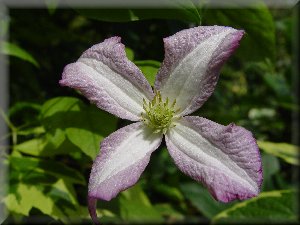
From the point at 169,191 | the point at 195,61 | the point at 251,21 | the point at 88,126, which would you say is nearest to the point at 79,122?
the point at 88,126

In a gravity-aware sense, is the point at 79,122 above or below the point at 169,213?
above

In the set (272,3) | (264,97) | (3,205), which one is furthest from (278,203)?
(264,97)

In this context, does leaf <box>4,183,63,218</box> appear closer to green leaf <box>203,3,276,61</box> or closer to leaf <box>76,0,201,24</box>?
leaf <box>76,0,201,24</box>

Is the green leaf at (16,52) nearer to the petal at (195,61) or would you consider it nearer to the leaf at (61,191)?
the leaf at (61,191)

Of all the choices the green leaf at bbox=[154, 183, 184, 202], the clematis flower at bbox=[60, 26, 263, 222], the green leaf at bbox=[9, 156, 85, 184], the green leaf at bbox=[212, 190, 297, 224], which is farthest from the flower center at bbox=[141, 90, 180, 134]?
the green leaf at bbox=[154, 183, 184, 202]

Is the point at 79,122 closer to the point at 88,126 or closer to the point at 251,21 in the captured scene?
the point at 88,126

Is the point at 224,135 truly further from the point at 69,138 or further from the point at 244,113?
the point at 244,113
